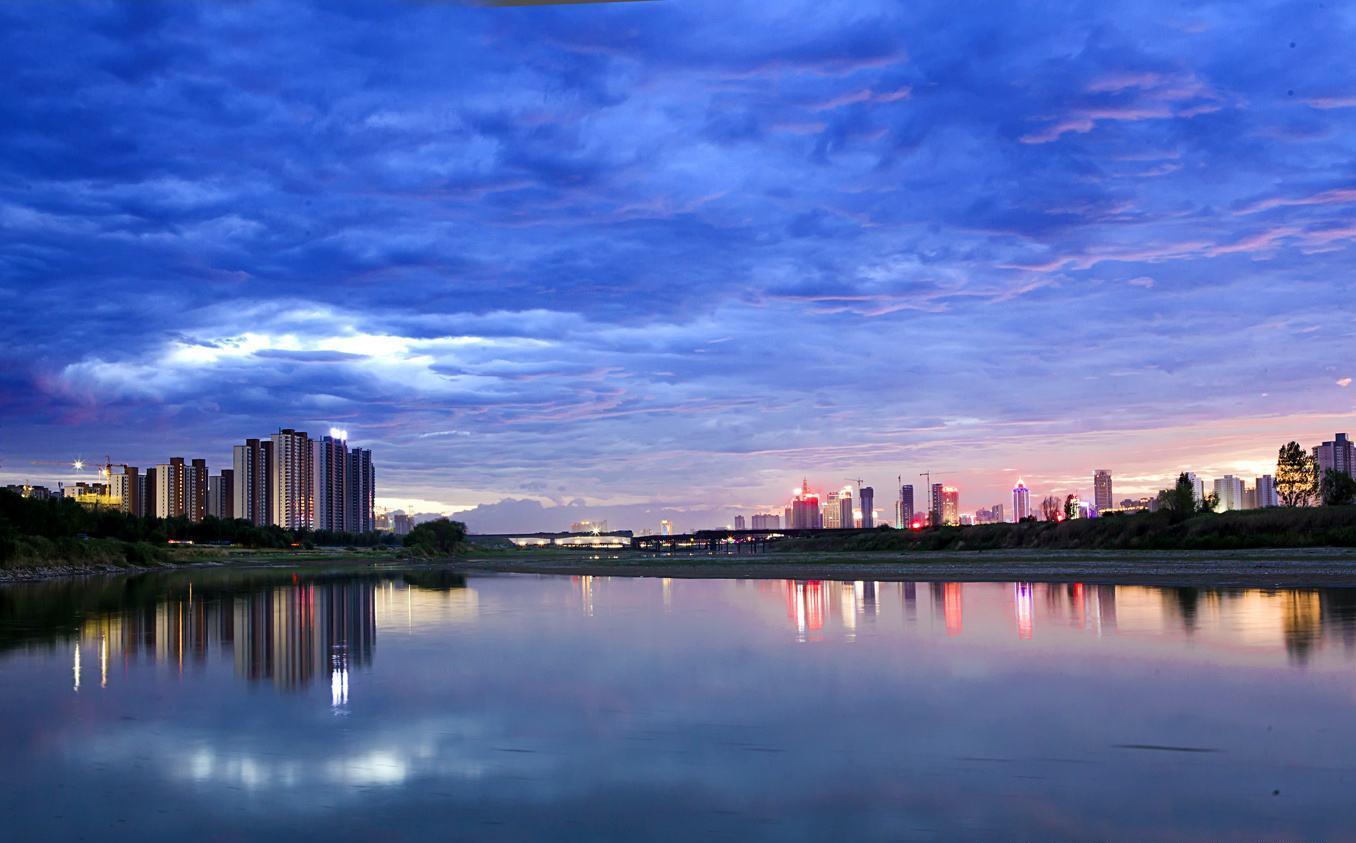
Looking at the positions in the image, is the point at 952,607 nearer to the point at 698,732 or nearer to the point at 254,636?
the point at 254,636

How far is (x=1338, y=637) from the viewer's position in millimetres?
20953

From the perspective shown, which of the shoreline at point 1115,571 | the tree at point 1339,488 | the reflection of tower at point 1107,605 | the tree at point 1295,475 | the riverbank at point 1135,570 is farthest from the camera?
the tree at point 1295,475

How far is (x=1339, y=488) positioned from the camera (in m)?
101

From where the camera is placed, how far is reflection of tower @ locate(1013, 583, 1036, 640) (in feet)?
81.1

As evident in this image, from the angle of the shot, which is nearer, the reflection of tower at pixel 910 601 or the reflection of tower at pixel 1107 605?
the reflection of tower at pixel 1107 605

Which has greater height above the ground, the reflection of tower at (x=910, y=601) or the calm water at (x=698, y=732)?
the calm water at (x=698, y=732)

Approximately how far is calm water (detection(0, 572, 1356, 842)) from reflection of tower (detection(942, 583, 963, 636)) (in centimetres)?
37

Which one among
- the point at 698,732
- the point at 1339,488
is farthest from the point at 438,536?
the point at 698,732

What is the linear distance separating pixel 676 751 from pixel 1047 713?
18.4ft

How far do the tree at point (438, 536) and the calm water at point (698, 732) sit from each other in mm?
136275

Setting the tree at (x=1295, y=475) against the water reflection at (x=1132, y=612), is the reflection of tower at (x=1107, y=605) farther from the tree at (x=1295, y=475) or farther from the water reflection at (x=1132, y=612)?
the tree at (x=1295, y=475)

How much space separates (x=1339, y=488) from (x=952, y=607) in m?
90.2

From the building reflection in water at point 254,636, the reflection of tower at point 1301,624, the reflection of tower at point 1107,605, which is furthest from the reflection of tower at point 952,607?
the building reflection in water at point 254,636

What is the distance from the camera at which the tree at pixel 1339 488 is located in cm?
9994
